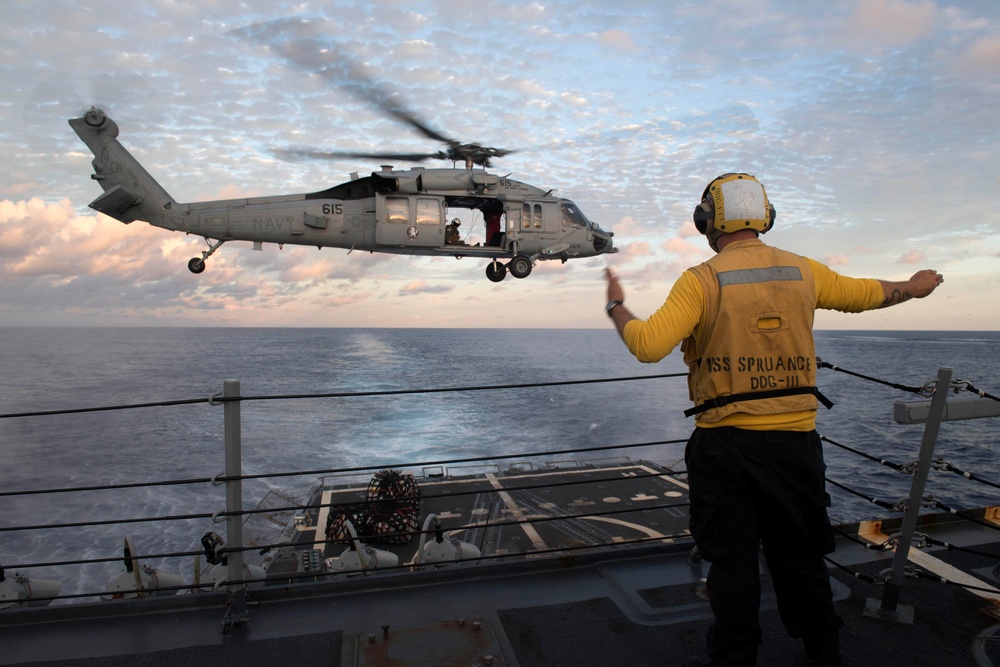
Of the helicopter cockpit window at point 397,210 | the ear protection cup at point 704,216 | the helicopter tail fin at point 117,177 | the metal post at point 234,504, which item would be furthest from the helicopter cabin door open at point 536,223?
the ear protection cup at point 704,216

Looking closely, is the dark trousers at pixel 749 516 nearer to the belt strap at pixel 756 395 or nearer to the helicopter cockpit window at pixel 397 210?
the belt strap at pixel 756 395

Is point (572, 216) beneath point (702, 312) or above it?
above

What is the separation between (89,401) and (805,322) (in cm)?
6919

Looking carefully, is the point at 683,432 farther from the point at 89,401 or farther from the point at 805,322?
the point at 89,401

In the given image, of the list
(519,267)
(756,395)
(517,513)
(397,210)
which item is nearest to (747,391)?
(756,395)

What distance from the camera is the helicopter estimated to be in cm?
1307

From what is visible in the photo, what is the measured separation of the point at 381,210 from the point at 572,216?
488 cm

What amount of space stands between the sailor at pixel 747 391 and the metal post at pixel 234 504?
2163 millimetres

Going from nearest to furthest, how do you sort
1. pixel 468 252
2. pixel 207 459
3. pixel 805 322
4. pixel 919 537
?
pixel 805 322
pixel 919 537
pixel 468 252
pixel 207 459

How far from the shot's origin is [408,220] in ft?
46.0

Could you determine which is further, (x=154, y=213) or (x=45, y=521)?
(x=45, y=521)

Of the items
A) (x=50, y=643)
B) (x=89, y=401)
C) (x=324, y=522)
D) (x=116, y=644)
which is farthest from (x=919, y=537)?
(x=89, y=401)

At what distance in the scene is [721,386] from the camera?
270 centimetres

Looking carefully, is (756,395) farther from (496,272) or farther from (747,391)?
(496,272)
